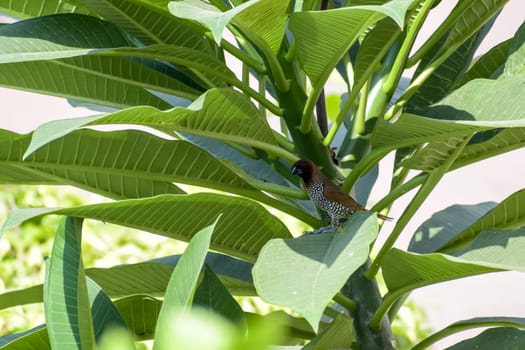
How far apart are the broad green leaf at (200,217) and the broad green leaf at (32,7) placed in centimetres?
36

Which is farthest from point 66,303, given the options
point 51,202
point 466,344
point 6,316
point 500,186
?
point 500,186

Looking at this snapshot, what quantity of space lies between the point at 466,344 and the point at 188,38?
0.52 meters

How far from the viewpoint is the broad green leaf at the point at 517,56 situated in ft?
3.74

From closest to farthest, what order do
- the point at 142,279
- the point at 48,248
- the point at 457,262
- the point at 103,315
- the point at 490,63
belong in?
the point at 457,262
the point at 103,315
the point at 142,279
the point at 490,63
the point at 48,248

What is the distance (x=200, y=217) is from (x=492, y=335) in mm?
377

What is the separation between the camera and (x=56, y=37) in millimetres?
1089

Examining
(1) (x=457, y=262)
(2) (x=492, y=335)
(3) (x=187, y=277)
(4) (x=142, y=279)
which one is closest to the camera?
(3) (x=187, y=277)

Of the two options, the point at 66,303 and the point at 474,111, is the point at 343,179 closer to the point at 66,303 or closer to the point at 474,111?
the point at 474,111

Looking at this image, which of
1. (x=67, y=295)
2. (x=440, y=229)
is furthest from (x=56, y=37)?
(x=440, y=229)

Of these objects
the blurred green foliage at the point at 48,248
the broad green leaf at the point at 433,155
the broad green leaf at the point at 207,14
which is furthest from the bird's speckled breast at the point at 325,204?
the blurred green foliage at the point at 48,248

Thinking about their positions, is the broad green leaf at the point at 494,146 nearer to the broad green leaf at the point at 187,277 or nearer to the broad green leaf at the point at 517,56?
the broad green leaf at the point at 517,56

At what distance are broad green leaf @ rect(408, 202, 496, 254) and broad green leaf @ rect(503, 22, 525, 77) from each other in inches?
11.4

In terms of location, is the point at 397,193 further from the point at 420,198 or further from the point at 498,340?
the point at 498,340

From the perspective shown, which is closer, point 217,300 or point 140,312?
point 217,300
